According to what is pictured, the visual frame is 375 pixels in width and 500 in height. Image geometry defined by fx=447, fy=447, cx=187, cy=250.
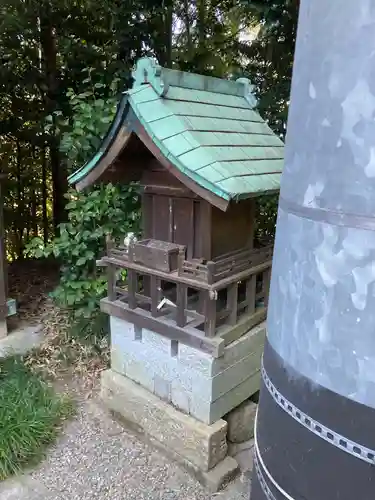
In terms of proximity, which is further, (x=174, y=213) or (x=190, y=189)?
(x=174, y=213)

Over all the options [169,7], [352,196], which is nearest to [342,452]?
[352,196]

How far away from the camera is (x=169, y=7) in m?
4.99

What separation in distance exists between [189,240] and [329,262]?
2110 millimetres

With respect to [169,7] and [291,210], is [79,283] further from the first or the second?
[291,210]

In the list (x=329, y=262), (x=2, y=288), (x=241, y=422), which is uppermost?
(x=329, y=262)

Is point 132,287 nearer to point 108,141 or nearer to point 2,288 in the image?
point 108,141

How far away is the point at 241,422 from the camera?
3410mm

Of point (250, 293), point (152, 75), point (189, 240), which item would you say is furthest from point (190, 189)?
point (250, 293)

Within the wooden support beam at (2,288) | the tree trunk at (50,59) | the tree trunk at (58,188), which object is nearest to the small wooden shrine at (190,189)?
the wooden support beam at (2,288)

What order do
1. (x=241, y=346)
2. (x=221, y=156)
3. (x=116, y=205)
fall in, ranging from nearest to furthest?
(x=221, y=156)
(x=241, y=346)
(x=116, y=205)

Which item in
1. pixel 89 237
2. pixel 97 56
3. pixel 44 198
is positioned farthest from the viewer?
pixel 44 198

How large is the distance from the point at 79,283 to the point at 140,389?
1355 millimetres

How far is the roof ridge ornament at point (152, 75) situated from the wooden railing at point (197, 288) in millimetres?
1008

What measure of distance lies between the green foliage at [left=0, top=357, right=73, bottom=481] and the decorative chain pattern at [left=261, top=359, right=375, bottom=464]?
262cm
